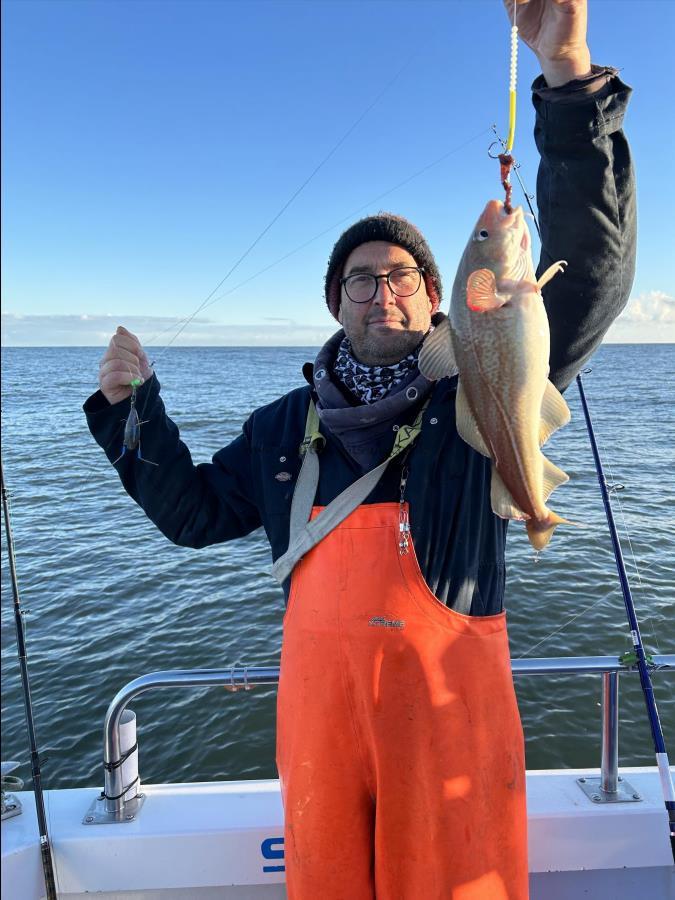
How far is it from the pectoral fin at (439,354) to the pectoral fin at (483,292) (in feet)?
0.39

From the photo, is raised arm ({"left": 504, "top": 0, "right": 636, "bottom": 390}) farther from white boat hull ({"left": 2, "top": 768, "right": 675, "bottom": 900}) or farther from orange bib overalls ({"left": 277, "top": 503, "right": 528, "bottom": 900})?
white boat hull ({"left": 2, "top": 768, "right": 675, "bottom": 900})

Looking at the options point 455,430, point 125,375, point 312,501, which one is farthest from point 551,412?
point 125,375

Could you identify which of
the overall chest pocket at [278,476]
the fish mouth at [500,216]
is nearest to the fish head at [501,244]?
the fish mouth at [500,216]

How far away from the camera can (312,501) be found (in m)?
2.42

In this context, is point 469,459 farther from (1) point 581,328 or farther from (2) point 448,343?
(1) point 581,328

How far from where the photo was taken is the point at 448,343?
2.16 m

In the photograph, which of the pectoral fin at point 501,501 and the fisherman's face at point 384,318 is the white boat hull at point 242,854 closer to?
the pectoral fin at point 501,501

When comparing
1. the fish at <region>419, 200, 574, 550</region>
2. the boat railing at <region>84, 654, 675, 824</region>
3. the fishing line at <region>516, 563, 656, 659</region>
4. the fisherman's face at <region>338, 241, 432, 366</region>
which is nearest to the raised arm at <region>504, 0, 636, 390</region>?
the fish at <region>419, 200, 574, 550</region>

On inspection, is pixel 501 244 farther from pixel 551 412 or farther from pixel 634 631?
pixel 634 631

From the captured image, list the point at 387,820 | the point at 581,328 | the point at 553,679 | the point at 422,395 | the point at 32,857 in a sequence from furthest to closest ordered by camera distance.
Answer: the point at 553,679, the point at 32,857, the point at 422,395, the point at 581,328, the point at 387,820

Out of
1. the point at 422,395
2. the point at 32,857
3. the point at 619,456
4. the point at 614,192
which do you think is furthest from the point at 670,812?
the point at 619,456

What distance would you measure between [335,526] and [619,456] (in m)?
16.1

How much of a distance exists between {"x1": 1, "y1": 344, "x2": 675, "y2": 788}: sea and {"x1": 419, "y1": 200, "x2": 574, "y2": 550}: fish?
2.12 metres

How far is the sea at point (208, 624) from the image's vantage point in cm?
641
